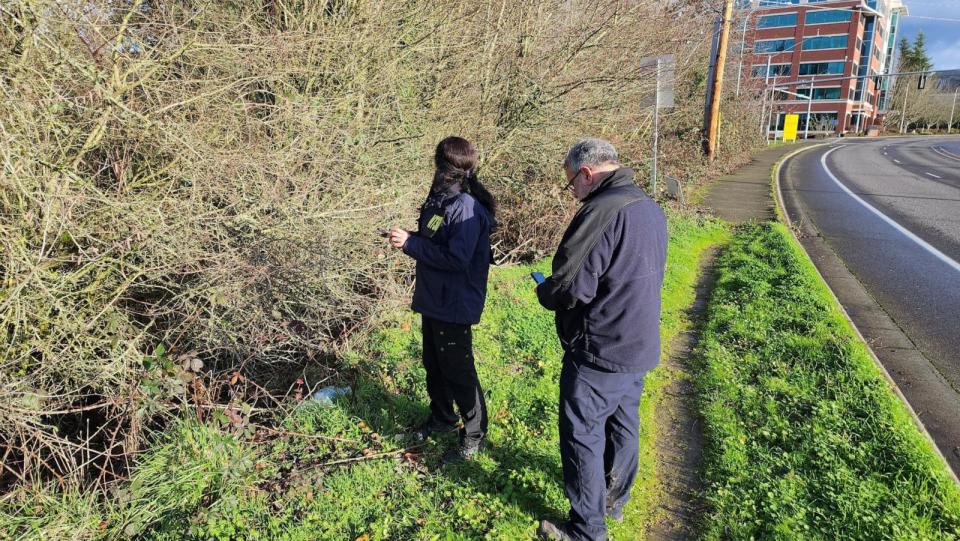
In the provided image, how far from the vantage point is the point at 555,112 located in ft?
24.6

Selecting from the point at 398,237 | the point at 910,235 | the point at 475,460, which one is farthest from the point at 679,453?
the point at 910,235

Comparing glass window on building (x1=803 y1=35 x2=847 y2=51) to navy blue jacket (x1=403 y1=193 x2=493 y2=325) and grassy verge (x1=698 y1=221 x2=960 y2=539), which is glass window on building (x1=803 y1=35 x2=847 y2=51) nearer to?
grassy verge (x1=698 y1=221 x2=960 y2=539)

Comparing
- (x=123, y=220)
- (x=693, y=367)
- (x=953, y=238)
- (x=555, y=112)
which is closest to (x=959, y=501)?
(x=693, y=367)

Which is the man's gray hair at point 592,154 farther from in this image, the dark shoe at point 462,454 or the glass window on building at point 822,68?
the glass window on building at point 822,68

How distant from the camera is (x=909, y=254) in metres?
8.13

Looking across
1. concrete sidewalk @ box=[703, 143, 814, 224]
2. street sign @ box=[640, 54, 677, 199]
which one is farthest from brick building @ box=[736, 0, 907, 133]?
street sign @ box=[640, 54, 677, 199]

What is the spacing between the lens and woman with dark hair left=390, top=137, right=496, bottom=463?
2.99m

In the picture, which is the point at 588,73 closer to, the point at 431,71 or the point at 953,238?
the point at 431,71

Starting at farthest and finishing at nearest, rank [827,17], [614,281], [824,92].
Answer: [824,92] → [827,17] → [614,281]

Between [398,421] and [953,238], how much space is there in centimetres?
1011

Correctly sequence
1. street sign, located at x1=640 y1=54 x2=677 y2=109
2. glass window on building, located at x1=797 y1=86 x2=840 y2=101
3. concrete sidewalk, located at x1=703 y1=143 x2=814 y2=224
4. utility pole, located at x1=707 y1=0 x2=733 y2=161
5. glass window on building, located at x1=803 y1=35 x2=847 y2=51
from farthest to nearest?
glass window on building, located at x1=797 y1=86 x2=840 y2=101 < glass window on building, located at x1=803 y1=35 x2=847 y2=51 < utility pole, located at x1=707 y1=0 x2=733 y2=161 < concrete sidewalk, located at x1=703 y1=143 x2=814 y2=224 < street sign, located at x1=640 y1=54 x2=677 y2=109

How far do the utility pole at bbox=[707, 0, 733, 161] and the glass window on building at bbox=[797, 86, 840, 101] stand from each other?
71.1 m

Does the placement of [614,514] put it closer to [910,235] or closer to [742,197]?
[910,235]

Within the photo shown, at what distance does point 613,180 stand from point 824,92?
→ 90114 mm
